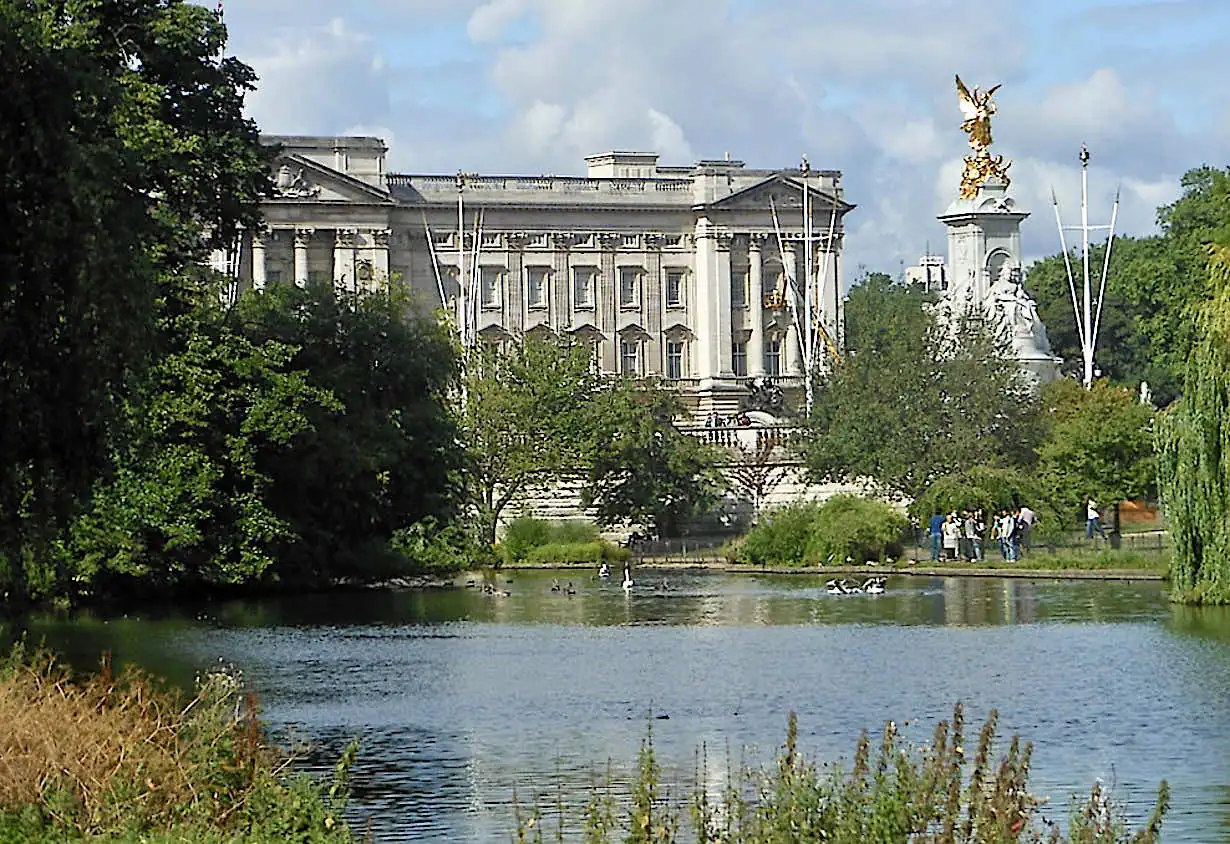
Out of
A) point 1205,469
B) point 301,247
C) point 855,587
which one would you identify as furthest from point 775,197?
point 1205,469

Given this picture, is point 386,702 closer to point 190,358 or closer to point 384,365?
point 190,358

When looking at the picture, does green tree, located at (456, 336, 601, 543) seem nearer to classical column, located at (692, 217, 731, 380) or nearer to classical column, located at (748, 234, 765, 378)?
classical column, located at (692, 217, 731, 380)

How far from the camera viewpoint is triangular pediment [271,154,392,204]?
4722 inches

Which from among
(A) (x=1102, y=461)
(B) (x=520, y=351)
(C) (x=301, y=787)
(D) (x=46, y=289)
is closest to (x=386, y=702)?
(D) (x=46, y=289)

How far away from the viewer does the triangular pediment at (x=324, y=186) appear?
11994cm

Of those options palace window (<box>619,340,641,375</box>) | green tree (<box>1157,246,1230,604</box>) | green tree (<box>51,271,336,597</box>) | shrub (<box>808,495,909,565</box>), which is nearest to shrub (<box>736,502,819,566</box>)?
shrub (<box>808,495,909,565</box>)

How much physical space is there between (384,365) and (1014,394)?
20.8m

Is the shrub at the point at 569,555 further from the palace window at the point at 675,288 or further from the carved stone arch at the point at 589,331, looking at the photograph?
the palace window at the point at 675,288

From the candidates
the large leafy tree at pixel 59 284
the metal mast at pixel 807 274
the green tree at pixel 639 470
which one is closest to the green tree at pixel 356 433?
the green tree at pixel 639 470

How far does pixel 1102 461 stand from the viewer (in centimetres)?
6147

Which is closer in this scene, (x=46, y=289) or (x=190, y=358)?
(x=46, y=289)

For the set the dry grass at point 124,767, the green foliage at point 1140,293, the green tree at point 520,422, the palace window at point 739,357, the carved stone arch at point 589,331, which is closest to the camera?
the dry grass at point 124,767

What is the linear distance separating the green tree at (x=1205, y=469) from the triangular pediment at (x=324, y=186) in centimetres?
8269

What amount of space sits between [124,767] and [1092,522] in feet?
149
